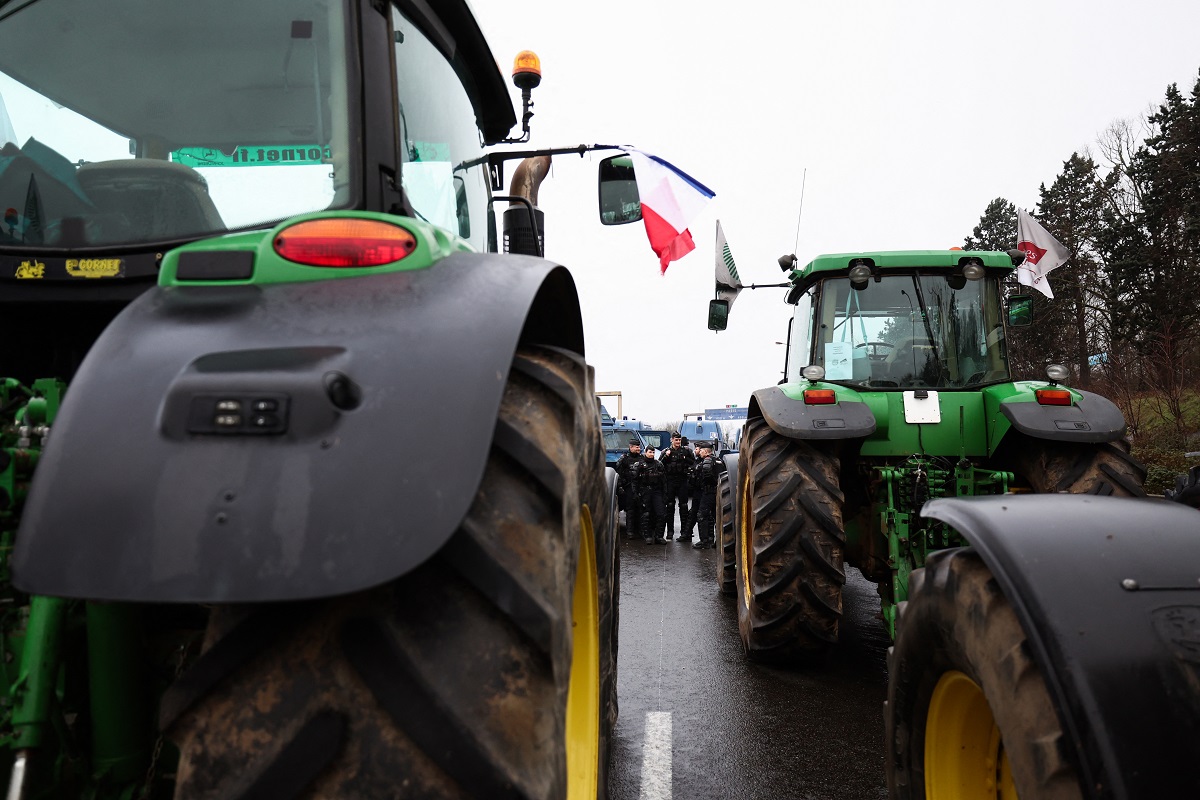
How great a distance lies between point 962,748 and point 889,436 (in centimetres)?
346

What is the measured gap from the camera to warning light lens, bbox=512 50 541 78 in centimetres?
329

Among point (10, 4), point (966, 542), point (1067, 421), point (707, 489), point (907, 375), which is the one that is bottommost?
point (707, 489)

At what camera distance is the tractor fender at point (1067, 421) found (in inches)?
179

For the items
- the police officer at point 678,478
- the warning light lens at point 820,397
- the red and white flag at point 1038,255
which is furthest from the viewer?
the police officer at point 678,478

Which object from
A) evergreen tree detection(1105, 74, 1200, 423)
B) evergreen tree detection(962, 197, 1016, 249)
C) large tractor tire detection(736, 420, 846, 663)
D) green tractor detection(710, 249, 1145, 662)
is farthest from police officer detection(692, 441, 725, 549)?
evergreen tree detection(962, 197, 1016, 249)

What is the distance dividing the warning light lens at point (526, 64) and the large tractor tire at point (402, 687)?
2529 millimetres

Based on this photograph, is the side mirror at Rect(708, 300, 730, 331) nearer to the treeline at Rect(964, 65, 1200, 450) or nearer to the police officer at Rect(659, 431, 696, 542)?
the police officer at Rect(659, 431, 696, 542)

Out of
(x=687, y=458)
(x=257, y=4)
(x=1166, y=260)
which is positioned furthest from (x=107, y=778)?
(x=1166, y=260)

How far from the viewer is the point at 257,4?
1.95 metres

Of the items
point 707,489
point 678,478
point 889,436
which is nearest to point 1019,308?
point 889,436

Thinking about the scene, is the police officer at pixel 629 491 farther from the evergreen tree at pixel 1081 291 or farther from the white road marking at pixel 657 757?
the evergreen tree at pixel 1081 291

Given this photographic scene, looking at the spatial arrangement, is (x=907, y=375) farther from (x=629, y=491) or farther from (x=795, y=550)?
(x=629, y=491)

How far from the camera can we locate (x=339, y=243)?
146cm

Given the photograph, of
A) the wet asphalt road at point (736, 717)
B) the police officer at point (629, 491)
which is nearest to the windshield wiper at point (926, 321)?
the wet asphalt road at point (736, 717)
